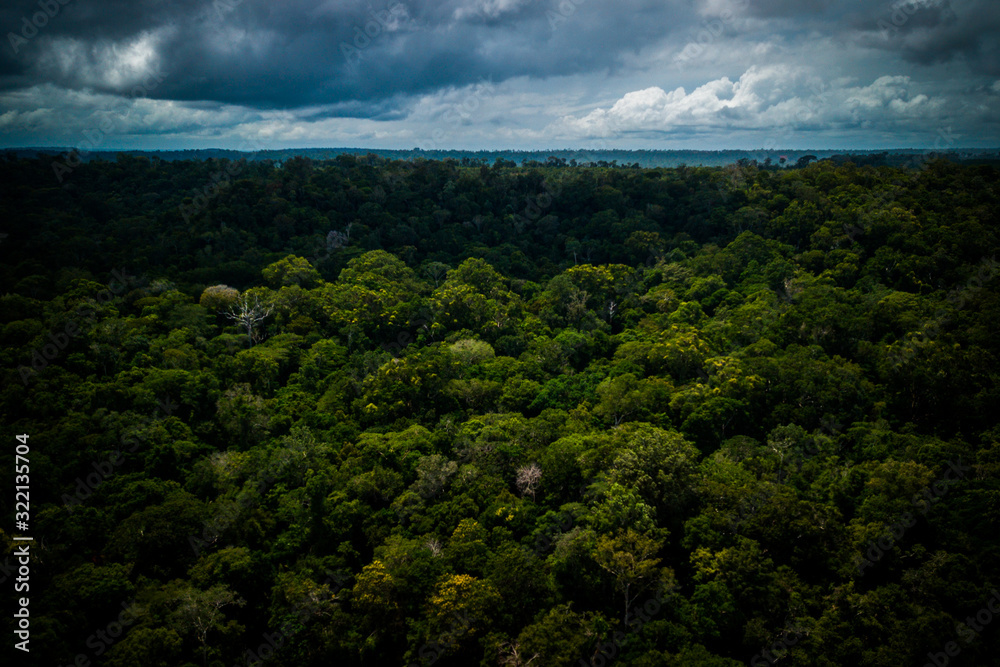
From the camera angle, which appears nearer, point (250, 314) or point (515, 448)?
point (515, 448)

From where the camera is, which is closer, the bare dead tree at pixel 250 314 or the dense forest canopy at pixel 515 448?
the dense forest canopy at pixel 515 448

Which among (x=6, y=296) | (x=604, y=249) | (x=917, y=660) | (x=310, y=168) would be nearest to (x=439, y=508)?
(x=917, y=660)

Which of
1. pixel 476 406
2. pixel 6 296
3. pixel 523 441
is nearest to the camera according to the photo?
pixel 523 441

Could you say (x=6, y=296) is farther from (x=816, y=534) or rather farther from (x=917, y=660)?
(x=917, y=660)

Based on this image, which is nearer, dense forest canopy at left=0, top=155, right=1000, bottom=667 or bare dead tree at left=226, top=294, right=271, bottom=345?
dense forest canopy at left=0, top=155, right=1000, bottom=667
